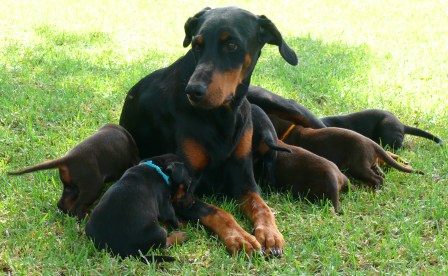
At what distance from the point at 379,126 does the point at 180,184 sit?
8.75ft

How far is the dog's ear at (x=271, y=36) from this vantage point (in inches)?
202

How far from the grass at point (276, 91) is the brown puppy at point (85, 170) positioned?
16 cm

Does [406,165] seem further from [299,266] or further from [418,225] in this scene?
[299,266]

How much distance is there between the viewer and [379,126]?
6.50 metres

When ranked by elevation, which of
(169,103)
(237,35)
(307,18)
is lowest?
(307,18)

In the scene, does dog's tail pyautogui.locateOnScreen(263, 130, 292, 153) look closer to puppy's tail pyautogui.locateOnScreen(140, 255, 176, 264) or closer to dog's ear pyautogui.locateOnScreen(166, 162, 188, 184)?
Result: dog's ear pyautogui.locateOnScreen(166, 162, 188, 184)

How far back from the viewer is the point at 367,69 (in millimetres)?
9094

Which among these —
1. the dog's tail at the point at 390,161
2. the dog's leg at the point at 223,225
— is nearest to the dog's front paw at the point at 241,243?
the dog's leg at the point at 223,225

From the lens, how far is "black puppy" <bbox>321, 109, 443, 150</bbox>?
20.8 feet

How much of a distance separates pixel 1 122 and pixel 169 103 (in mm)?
2195

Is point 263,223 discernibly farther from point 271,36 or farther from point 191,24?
point 191,24

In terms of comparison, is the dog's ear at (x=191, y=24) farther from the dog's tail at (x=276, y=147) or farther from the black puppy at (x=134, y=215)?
the black puppy at (x=134, y=215)

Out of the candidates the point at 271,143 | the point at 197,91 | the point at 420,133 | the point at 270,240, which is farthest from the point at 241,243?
the point at 420,133

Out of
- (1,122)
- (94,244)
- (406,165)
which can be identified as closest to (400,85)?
(406,165)
